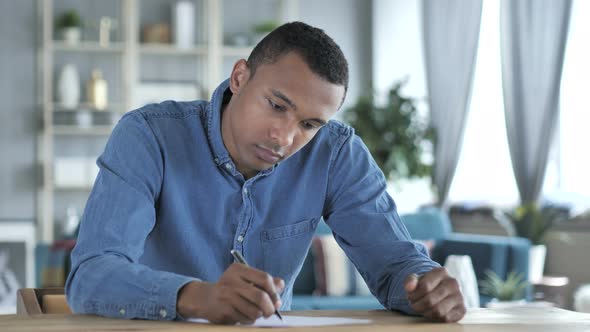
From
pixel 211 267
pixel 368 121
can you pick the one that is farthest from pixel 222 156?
pixel 368 121

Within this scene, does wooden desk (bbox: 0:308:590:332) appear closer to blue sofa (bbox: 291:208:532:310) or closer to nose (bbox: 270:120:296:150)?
nose (bbox: 270:120:296:150)

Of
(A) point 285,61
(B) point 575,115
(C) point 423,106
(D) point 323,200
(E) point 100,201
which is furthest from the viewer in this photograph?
(C) point 423,106

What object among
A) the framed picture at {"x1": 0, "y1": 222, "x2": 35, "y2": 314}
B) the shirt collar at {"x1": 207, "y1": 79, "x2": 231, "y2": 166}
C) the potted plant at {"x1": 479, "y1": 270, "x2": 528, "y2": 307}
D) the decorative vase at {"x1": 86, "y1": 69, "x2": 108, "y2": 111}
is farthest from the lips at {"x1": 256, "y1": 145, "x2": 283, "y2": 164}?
the decorative vase at {"x1": 86, "y1": 69, "x2": 108, "y2": 111}

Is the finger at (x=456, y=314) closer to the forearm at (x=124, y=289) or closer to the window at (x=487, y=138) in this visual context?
the forearm at (x=124, y=289)

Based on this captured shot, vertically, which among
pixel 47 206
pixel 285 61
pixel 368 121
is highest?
pixel 285 61

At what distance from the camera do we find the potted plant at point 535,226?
232 inches

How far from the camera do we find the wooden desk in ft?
4.34

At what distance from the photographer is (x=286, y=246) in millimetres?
1811

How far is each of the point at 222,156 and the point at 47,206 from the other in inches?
230

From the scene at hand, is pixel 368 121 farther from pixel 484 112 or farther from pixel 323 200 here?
pixel 323 200

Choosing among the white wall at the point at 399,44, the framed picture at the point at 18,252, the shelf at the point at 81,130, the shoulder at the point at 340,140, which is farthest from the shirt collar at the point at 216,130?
the white wall at the point at 399,44

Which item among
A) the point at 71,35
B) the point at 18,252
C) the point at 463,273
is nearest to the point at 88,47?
the point at 71,35

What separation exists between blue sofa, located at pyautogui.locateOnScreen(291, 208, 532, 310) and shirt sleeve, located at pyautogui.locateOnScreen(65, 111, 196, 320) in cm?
351

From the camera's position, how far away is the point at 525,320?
1.59 meters
